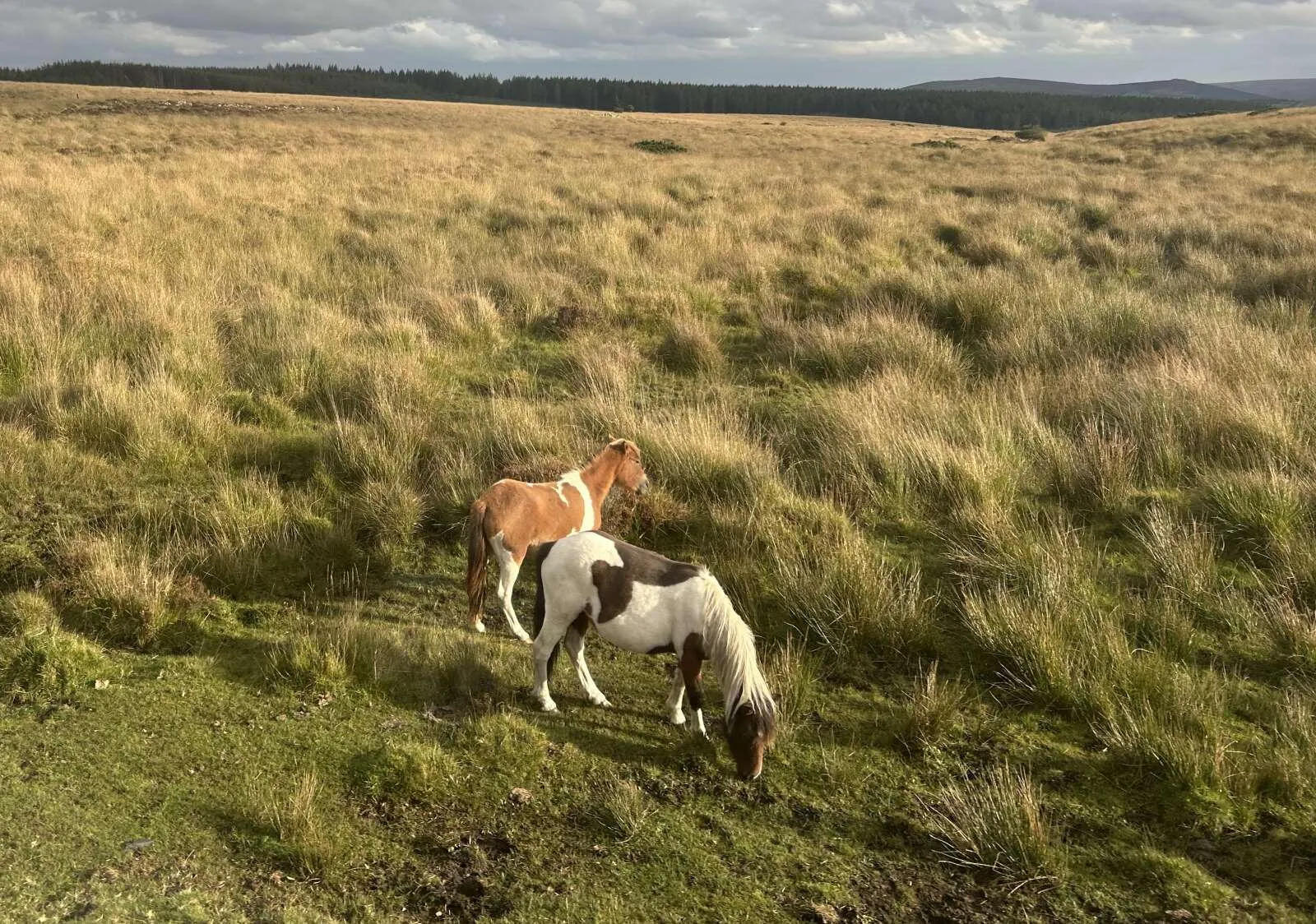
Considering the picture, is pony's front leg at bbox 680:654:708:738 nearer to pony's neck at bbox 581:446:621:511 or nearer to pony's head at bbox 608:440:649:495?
pony's neck at bbox 581:446:621:511

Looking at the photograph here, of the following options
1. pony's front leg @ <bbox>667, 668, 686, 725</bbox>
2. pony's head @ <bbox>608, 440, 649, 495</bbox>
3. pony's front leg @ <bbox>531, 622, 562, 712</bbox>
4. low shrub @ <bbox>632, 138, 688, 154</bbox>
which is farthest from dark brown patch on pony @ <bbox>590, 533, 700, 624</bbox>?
low shrub @ <bbox>632, 138, 688, 154</bbox>

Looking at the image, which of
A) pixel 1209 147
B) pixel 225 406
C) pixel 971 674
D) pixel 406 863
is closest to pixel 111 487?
pixel 225 406

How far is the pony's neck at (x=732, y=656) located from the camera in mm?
3422

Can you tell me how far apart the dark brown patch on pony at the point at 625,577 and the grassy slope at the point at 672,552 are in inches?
26.1

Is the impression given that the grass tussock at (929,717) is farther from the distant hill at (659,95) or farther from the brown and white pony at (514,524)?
the distant hill at (659,95)

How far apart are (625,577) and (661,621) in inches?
10.0

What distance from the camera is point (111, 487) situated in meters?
5.79

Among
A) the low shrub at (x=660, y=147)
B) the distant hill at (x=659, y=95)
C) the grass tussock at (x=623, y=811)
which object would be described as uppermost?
the distant hill at (x=659, y=95)

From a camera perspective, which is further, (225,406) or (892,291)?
(892,291)

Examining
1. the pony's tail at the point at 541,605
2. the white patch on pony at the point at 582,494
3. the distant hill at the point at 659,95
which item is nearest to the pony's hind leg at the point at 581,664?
the pony's tail at the point at 541,605

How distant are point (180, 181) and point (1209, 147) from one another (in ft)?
115

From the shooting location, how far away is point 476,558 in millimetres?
4438

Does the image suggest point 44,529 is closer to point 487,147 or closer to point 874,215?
point 874,215

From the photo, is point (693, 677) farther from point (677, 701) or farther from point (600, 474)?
point (600, 474)
